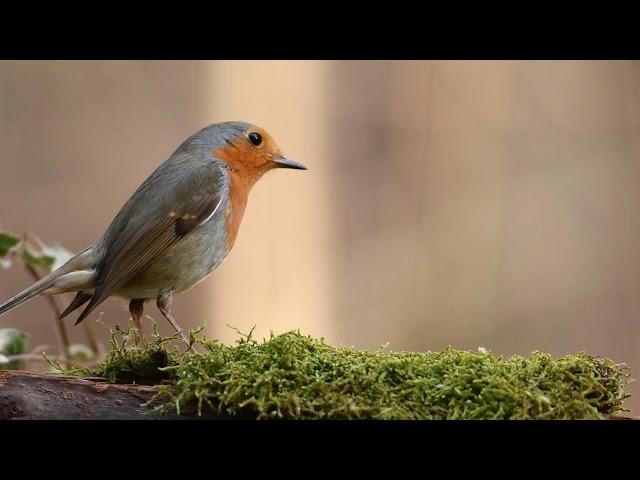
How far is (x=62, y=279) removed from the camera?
132 inches

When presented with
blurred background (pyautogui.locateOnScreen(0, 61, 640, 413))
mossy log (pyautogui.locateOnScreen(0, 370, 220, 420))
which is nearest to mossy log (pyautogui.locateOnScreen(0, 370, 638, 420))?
mossy log (pyautogui.locateOnScreen(0, 370, 220, 420))

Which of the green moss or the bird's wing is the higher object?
the bird's wing

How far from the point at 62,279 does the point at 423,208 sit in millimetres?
5310

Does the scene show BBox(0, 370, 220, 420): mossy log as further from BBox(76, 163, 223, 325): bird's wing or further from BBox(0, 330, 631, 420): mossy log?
BBox(76, 163, 223, 325): bird's wing

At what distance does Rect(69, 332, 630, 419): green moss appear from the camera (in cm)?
221

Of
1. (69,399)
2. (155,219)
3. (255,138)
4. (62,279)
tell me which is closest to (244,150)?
(255,138)

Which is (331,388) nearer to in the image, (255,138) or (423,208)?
(255,138)

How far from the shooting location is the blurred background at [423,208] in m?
7.82

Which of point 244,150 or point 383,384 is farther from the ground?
point 244,150

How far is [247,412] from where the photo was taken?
2283mm

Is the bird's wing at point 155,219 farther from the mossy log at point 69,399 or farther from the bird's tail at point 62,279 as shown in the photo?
the mossy log at point 69,399

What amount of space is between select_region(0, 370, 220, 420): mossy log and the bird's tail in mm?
735

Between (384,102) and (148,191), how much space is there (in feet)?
16.5

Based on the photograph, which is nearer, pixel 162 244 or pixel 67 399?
pixel 67 399
